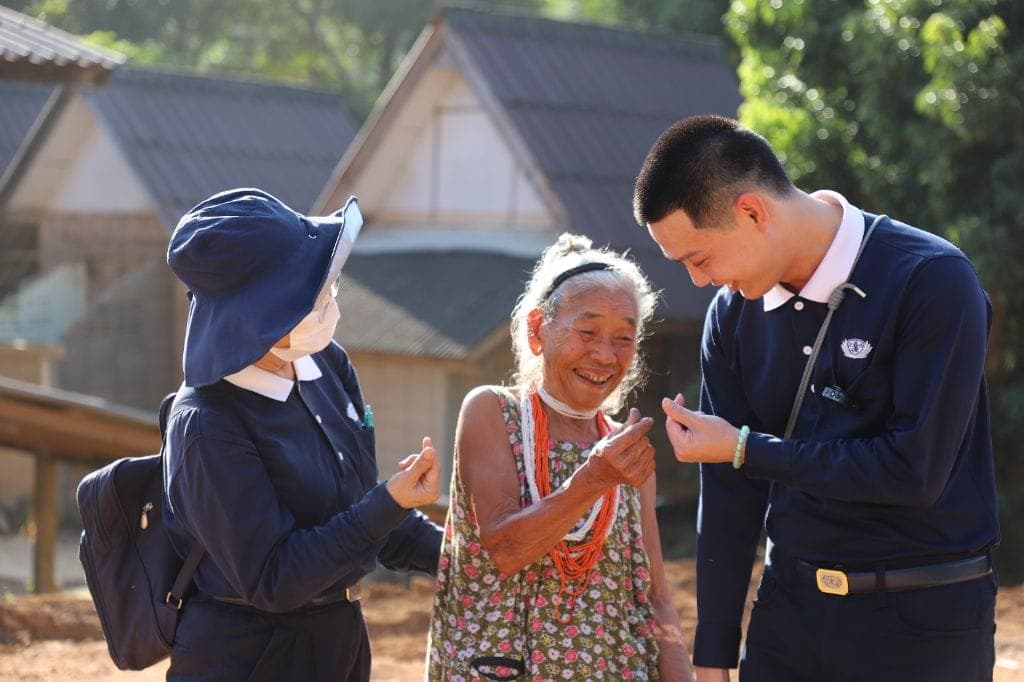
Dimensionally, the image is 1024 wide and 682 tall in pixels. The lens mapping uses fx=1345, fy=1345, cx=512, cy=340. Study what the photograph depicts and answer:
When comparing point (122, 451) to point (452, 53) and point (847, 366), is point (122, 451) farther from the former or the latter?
point (847, 366)

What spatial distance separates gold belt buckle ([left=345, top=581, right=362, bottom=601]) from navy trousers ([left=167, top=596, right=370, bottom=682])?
0.15ft

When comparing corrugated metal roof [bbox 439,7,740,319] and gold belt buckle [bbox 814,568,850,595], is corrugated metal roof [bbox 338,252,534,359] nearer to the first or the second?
corrugated metal roof [bbox 439,7,740,319]

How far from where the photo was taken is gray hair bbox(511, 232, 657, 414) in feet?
11.4

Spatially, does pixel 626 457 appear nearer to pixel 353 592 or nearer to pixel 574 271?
pixel 574 271

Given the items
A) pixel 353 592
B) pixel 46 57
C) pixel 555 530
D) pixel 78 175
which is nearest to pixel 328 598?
pixel 353 592

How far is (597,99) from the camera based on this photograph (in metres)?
12.9

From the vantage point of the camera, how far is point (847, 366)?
2.93 meters

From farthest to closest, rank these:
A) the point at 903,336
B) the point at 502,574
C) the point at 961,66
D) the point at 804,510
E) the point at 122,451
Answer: the point at 122,451 < the point at 961,66 < the point at 502,574 < the point at 804,510 < the point at 903,336

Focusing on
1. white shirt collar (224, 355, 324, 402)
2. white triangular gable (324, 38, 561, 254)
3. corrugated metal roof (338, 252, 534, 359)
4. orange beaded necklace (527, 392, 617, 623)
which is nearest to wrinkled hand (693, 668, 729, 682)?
orange beaded necklace (527, 392, 617, 623)

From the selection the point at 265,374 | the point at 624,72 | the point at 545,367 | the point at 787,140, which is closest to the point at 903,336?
the point at 545,367

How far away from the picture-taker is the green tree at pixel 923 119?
848 centimetres

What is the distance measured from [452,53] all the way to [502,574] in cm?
947

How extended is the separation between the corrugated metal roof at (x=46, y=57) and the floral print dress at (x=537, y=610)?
5.74 metres

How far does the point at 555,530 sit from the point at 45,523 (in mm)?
7612
